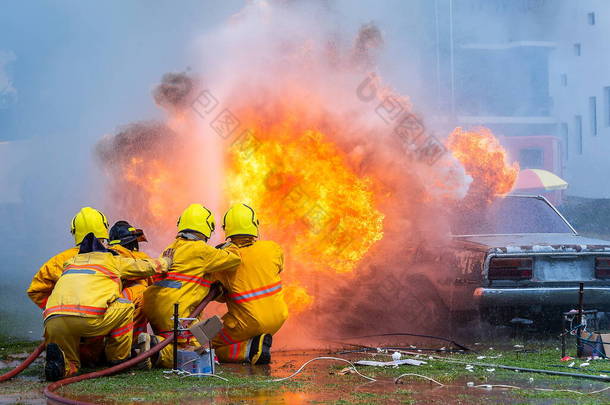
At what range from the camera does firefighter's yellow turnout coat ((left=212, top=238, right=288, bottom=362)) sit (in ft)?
25.1

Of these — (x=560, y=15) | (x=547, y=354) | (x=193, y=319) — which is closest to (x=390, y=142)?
(x=547, y=354)

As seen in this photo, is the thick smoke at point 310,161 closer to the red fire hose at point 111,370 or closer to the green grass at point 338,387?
the red fire hose at point 111,370

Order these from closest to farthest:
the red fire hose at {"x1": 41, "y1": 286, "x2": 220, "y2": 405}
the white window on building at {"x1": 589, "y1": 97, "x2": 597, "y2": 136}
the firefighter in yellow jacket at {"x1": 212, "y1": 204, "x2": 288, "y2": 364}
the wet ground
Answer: the wet ground, the red fire hose at {"x1": 41, "y1": 286, "x2": 220, "y2": 405}, the firefighter in yellow jacket at {"x1": 212, "y1": 204, "x2": 288, "y2": 364}, the white window on building at {"x1": 589, "y1": 97, "x2": 597, "y2": 136}

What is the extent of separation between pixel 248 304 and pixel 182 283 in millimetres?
603

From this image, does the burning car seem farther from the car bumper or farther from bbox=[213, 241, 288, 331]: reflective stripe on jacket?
bbox=[213, 241, 288, 331]: reflective stripe on jacket

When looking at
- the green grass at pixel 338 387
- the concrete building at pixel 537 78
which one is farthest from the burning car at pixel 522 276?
the concrete building at pixel 537 78

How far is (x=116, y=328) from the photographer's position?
7121 mm

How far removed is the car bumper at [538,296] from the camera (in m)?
8.56

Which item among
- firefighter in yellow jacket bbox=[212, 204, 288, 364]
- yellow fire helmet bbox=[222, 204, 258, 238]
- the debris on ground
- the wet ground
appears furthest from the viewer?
yellow fire helmet bbox=[222, 204, 258, 238]

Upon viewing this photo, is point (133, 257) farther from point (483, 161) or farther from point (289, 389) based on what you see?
point (483, 161)

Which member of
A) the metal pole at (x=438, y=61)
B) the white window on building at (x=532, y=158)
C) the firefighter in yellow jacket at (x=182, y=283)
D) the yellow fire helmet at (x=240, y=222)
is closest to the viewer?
the firefighter in yellow jacket at (x=182, y=283)

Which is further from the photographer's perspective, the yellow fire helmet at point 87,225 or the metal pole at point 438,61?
the metal pole at point 438,61

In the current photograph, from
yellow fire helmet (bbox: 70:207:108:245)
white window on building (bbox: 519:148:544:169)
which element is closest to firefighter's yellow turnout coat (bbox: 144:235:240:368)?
yellow fire helmet (bbox: 70:207:108:245)

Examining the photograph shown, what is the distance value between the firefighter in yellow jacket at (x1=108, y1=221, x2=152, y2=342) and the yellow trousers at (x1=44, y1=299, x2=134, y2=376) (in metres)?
0.36
